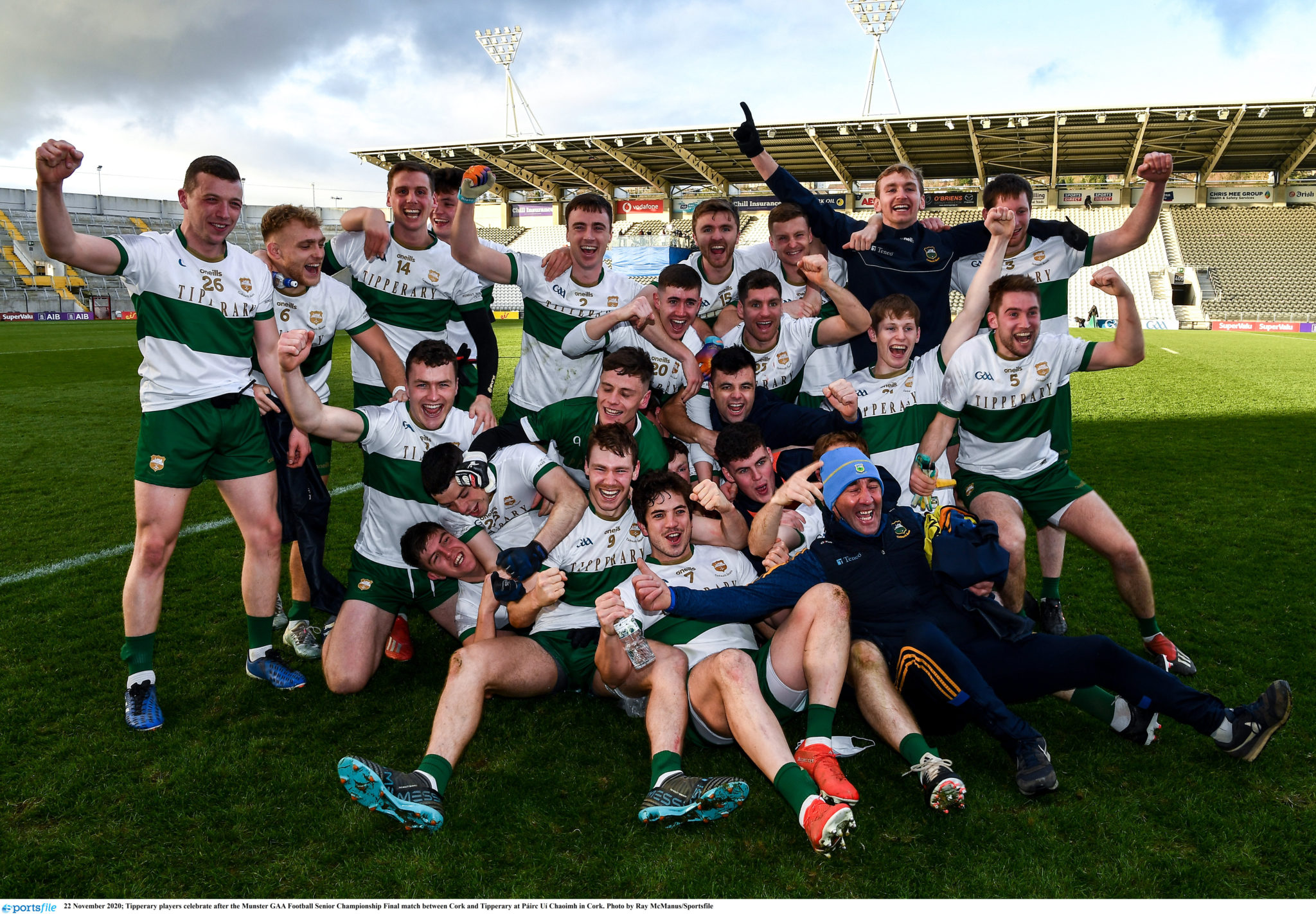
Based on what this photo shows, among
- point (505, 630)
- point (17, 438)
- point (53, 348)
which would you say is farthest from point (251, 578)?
point (53, 348)

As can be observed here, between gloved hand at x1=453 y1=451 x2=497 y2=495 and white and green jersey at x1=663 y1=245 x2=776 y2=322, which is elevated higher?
white and green jersey at x1=663 y1=245 x2=776 y2=322

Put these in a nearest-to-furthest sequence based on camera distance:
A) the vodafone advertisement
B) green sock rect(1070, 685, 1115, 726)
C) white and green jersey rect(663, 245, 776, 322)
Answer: green sock rect(1070, 685, 1115, 726), white and green jersey rect(663, 245, 776, 322), the vodafone advertisement

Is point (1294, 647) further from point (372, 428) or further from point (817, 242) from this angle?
point (372, 428)

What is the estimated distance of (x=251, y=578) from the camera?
4.30 metres

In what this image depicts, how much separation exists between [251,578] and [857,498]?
3.07 metres

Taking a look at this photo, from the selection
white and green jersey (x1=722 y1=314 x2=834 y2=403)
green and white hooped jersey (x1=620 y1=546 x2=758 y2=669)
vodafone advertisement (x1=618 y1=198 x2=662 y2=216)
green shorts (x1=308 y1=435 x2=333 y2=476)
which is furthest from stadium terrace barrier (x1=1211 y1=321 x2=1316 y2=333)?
green shorts (x1=308 y1=435 x2=333 y2=476)

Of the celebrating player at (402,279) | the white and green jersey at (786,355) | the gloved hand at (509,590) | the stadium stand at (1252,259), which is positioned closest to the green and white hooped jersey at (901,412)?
the white and green jersey at (786,355)

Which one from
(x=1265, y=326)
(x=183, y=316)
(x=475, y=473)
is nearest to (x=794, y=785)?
(x=475, y=473)

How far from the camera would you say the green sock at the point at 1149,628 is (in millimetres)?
4426

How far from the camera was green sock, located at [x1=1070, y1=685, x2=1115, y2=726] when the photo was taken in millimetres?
3541

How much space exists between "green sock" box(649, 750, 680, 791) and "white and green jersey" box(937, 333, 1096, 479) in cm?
250

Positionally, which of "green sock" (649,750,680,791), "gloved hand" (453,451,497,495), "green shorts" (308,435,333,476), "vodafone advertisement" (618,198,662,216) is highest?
"vodafone advertisement" (618,198,662,216)

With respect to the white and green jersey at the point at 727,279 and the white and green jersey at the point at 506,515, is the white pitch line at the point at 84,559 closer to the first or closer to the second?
the white and green jersey at the point at 506,515

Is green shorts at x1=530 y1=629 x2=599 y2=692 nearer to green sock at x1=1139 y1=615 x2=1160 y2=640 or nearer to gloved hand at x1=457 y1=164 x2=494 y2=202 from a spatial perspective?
gloved hand at x1=457 y1=164 x2=494 y2=202
